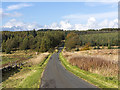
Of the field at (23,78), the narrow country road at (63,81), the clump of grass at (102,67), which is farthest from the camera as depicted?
the clump of grass at (102,67)

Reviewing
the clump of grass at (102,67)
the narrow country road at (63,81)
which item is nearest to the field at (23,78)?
the narrow country road at (63,81)

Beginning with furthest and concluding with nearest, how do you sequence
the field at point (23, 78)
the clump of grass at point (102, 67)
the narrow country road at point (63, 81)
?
1. the clump of grass at point (102, 67)
2. the field at point (23, 78)
3. the narrow country road at point (63, 81)

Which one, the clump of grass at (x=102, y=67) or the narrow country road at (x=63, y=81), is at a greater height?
the clump of grass at (x=102, y=67)

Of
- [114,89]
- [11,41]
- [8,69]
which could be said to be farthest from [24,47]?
[114,89]

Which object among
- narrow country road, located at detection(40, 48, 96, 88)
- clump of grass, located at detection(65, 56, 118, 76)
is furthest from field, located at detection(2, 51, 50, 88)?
clump of grass, located at detection(65, 56, 118, 76)

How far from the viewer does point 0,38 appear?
123 m

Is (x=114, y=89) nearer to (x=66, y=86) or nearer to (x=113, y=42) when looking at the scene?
(x=66, y=86)

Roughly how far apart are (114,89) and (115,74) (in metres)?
4.30

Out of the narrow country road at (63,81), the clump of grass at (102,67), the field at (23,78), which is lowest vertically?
the field at (23,78)

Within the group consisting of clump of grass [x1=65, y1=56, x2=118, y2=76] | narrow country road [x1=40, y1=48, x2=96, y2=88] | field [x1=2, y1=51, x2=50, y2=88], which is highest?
clump of grass [x1=65, y1=56, x2=118, y2=76]

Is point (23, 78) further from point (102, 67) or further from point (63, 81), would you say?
point (102, 67)

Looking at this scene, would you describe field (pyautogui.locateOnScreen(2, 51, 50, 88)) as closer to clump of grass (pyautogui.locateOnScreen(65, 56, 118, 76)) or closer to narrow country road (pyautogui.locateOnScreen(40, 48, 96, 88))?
narrow country road (pyautogui.locateOnScreen(40, 48, 96, 88))

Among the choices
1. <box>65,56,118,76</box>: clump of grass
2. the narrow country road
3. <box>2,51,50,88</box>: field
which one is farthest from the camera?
<box>65,56,118,76</box>: clump of grass

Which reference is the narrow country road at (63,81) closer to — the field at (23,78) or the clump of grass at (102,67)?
the field at (23,78)
